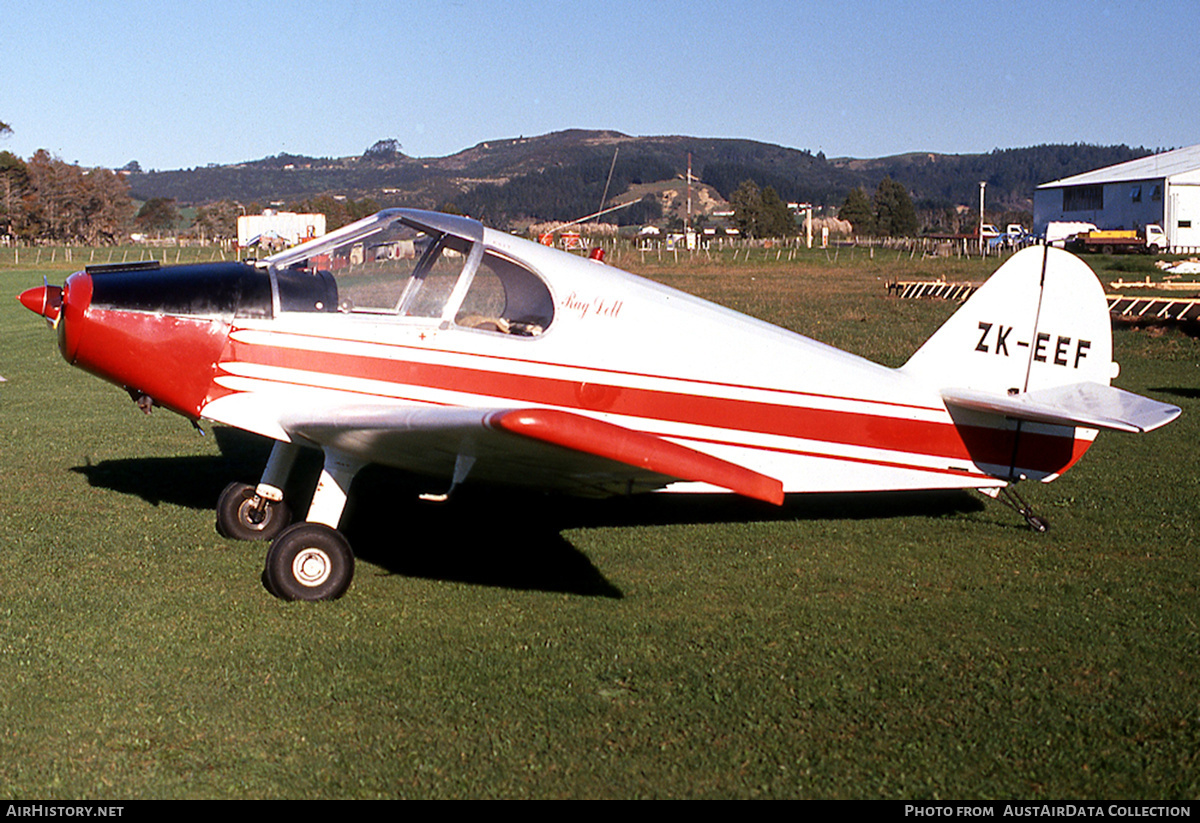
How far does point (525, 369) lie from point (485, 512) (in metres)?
2.34

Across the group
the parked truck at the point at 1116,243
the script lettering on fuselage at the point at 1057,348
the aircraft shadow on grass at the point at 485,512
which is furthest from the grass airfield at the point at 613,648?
the parked truck at the point at 1116,243

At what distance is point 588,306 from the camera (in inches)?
254

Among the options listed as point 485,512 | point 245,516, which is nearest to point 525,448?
point 245,516

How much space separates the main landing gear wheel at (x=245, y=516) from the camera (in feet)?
24.4

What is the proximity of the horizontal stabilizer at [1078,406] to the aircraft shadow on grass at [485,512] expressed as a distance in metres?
1.41

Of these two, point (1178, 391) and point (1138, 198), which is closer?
point (1178, 391)

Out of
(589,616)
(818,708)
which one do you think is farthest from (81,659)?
(818,708)

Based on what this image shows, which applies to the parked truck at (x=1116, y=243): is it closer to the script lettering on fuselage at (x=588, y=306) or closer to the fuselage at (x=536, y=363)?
the fuselage at (x=536, y=363)

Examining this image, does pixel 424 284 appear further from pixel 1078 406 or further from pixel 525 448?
pixel 1078 406

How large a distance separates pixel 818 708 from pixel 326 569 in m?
2.97

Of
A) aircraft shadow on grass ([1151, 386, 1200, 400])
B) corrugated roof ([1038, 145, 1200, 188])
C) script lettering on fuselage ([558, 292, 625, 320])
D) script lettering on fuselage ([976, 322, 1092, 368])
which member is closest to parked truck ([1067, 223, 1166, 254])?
corrugated roof ([1038, 145, 1200, 188])

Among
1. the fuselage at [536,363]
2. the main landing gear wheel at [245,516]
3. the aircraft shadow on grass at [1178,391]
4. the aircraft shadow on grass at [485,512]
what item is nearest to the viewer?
the fuselage at [536,363]

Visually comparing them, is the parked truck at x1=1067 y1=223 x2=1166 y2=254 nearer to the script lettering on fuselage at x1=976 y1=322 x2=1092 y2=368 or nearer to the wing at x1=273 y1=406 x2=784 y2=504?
the script lettering on fuselage at x1=976 y1=322 x2=1092 y2=368

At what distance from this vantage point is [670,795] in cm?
395
